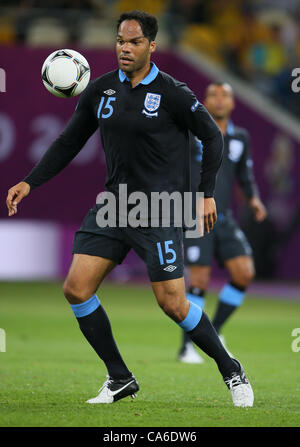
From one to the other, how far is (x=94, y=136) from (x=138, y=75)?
12000mm

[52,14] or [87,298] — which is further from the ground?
[52,14]

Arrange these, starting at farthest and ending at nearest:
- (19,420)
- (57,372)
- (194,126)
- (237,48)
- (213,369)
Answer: (237,48)
(213,369)
(57,372)
(194,126)
(19,420)

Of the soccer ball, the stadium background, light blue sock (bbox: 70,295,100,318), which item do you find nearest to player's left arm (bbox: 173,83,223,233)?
the soccer ball

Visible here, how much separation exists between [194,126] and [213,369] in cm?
304

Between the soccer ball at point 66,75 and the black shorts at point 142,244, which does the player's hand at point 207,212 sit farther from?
the soccer ball at point 66,75

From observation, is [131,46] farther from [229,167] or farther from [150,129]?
[229,167]

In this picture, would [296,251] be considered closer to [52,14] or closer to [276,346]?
[52,14]

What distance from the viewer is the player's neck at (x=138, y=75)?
6246 millimetres

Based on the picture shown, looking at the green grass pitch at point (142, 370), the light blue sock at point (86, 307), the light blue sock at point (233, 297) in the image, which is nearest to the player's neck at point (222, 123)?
the light blue sock at point (233, 297)

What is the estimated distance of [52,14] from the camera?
18.6 metres

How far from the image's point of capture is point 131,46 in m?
6.13

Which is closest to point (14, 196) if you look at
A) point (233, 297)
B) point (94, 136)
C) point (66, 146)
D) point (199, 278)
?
point (66, 146)

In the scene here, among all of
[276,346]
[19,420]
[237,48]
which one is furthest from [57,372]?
[237,48]

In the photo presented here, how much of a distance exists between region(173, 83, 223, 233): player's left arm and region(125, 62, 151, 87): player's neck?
0.76 ft
